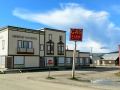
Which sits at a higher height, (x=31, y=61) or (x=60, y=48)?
(x=60, y=48)

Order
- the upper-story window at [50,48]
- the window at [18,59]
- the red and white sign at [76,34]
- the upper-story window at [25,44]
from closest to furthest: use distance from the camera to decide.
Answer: the red and white sign at [76,34] < the window at [18,59] < the upper-story window at [25,44] < the upper-story window at [50,48]

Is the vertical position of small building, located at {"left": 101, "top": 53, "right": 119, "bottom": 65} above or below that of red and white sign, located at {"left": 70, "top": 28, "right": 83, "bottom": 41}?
below

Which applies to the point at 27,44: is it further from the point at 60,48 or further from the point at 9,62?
the point at 60,48

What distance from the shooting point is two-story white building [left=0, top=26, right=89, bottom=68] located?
40.1 meters

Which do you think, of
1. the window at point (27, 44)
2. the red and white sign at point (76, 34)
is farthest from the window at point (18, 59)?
the red and white sign at point (76, 34)

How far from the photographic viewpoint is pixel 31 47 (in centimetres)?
4384

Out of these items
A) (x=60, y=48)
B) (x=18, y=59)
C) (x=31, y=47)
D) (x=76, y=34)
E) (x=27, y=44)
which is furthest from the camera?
A: (x=60, y=48)

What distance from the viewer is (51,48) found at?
4828cm

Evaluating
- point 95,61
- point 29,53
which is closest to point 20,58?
point 29,53

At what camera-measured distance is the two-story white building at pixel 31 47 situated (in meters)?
40.1

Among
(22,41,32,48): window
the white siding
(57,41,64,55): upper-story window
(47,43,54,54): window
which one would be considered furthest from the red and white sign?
(57,41,64,55): upper-story window

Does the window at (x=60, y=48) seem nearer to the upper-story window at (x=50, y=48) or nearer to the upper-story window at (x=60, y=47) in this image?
the upper-story window at (x=60, y=47)

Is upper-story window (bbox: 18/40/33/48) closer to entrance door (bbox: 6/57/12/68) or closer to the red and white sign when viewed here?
entrance door (bbox: 6/57/12/68)

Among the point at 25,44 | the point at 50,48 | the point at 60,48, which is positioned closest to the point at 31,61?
the point at 25,44
